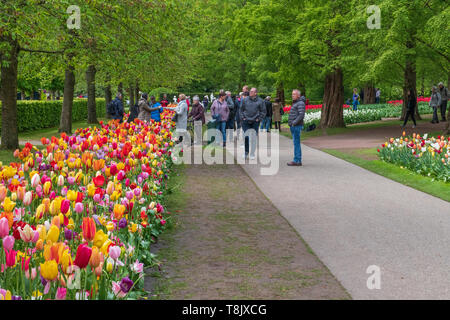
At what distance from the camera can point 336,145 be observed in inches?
832

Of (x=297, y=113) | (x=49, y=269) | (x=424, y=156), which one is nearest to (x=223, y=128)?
(x=297, y=113)

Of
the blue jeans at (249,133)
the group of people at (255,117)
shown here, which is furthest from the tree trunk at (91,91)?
the blue jeans at (249,133)

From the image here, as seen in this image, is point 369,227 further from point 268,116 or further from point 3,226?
point 268,116

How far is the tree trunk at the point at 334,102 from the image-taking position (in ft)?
91.8

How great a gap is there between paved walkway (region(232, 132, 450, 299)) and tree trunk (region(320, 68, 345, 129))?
14.9 metres

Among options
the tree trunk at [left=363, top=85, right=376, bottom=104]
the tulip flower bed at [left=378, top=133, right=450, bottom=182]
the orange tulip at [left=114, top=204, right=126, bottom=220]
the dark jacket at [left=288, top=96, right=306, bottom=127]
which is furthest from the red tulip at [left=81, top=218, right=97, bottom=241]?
the tree trunk at [left=363, top=85, right=376, bottom=104]

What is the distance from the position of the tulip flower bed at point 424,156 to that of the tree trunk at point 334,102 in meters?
13.6

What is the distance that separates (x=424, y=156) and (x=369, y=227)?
5340mm

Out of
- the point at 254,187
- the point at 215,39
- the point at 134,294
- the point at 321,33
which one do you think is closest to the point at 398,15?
the point at 321,33

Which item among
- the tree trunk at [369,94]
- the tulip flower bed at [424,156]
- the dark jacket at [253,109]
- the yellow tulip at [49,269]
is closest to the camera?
the yellow tulip at [49,269]

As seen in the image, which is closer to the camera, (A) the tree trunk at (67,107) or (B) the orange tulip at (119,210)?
(B) the orange tulip at (119,210)

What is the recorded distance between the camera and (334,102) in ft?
92.3

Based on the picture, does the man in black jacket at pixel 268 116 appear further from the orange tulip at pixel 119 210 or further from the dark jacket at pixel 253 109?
the orange tulip at pixel 119 210

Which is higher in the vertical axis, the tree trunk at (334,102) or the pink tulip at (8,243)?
the tree trunk at (334,102)
